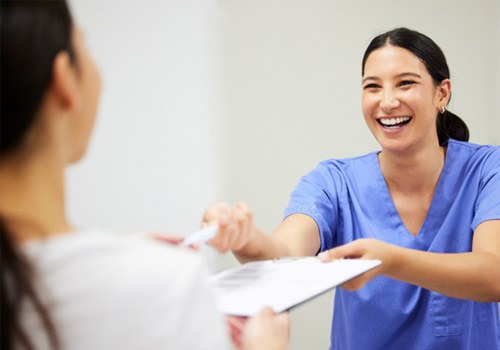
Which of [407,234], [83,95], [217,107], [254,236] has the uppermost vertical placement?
[83,95]

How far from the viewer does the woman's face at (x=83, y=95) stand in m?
0.48

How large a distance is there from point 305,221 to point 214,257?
520 mm

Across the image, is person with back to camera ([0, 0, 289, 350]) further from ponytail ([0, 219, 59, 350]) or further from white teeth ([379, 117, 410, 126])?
white teeth ([379, 117, 410, 126])

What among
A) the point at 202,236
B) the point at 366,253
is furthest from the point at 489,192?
the point at 202,236

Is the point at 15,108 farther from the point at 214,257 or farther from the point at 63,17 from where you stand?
the point at 214,257

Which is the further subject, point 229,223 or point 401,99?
point 401,99

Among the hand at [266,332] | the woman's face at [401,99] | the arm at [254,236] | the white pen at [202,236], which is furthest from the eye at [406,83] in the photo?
the hand at [266,332]

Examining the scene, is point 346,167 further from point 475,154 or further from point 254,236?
point 254,236

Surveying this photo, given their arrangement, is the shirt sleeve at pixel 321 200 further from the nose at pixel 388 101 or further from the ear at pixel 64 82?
the ear at pixel 64 82

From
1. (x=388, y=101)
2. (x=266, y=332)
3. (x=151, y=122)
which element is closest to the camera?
(x=266, y=332)

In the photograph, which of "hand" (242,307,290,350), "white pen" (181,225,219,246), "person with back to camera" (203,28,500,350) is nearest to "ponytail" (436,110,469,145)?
"person with back to camera" (203,28,500,350)

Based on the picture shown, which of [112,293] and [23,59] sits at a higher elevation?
[23,59]

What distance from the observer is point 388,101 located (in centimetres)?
119

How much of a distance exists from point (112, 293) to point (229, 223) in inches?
15.5
